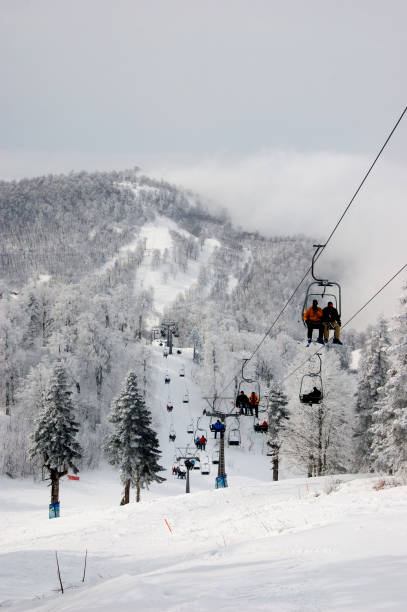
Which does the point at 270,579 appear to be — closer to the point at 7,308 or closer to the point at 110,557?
the point at 110,557

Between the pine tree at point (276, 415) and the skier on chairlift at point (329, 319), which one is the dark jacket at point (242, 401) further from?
the pine tree at point (276, 415)

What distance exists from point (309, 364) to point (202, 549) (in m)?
26.5

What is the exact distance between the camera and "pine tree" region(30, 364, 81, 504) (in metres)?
36.9

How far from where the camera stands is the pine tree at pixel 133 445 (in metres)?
38.8

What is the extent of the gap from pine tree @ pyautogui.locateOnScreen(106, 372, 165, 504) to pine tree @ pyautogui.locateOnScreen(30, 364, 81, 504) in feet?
10.6

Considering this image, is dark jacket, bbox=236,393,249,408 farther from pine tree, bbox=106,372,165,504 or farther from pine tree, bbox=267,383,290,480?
pine tree, bbox=267,383,290,480

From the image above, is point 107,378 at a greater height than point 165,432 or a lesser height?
greater

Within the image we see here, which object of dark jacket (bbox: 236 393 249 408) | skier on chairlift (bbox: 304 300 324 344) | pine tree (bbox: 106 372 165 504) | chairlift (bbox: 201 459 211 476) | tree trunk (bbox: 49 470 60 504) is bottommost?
chairlift (bbox: 201 459 211 476)

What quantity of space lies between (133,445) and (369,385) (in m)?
18.5

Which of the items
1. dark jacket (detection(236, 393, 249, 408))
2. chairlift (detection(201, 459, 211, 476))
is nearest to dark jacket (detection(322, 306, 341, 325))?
dark jacket (detection(236, 393, 249, 408))

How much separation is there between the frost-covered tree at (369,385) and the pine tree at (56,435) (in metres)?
20.6

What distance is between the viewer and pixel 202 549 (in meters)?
15.4

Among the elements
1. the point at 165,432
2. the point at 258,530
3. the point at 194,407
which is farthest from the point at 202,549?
the point at 194,407

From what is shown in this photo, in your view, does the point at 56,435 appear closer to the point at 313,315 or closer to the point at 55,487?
the point at 55,487
